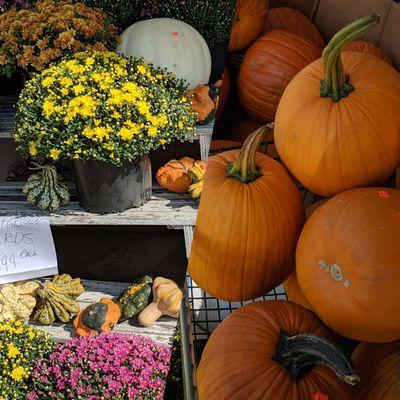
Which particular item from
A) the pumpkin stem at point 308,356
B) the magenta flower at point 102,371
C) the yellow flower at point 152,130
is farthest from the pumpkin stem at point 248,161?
the yellow flower at point 152,130

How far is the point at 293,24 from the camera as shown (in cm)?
38

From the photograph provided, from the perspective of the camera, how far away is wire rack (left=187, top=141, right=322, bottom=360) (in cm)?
35

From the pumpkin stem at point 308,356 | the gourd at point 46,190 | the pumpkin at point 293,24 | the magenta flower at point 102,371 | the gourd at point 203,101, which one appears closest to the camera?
the pumpkin stem at point 308,356

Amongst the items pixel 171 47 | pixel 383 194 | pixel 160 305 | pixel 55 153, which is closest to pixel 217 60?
pixel 171 47

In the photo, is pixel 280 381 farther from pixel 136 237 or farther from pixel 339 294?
pixel 136 237

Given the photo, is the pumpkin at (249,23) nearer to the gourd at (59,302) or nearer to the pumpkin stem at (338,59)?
the pumpkin stem at (338,59)

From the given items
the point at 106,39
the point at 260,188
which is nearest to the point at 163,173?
the point at 106,39

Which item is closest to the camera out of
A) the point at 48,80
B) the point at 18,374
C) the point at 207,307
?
the point at 207,307

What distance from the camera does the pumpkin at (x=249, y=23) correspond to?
392 mm

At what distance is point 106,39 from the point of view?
833 millimetres

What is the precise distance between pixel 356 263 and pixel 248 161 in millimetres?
97

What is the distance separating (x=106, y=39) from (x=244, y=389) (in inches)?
26.6

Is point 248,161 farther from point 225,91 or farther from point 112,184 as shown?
point 112,184

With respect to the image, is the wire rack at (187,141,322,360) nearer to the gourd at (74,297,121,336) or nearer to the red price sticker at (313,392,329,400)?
the red price sticker at (313,392,329,400)
